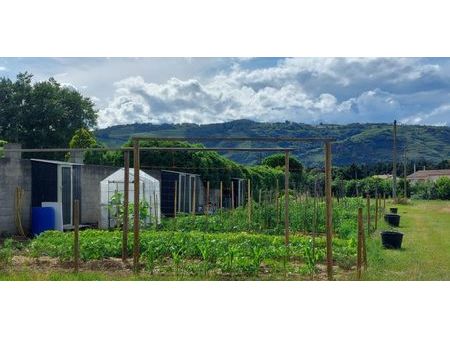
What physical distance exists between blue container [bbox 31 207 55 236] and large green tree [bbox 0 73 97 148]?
82.8 ft

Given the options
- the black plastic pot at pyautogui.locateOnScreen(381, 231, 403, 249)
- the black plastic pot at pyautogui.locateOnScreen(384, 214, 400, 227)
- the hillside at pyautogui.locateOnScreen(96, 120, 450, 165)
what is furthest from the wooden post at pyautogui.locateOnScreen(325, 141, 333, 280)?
the hillside at pyautogui.locateOnScreen(96, 120, 450, 165)

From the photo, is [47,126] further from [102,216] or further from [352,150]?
[352,150]

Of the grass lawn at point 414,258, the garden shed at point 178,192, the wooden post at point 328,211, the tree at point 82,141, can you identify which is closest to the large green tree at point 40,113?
the tree at point 82,141

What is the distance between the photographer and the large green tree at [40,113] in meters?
40.3

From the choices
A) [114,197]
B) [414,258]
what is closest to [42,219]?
[114,197]

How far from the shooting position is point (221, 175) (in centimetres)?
2742

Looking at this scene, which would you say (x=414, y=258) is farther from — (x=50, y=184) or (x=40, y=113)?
(x=40, y=113)

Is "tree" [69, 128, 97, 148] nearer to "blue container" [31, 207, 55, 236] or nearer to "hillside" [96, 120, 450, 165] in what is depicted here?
"blue container" [31, 207, 55, 236]

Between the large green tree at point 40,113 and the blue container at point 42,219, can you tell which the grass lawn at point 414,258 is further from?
the large green tree at point 40,113

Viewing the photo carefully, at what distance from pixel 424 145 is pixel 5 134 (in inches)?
3182

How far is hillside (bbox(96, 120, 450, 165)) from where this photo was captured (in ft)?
273

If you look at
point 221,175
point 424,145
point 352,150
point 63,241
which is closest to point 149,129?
point 352,150

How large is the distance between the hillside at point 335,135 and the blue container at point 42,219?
58877 millimetres

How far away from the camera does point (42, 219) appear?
15.6 m
